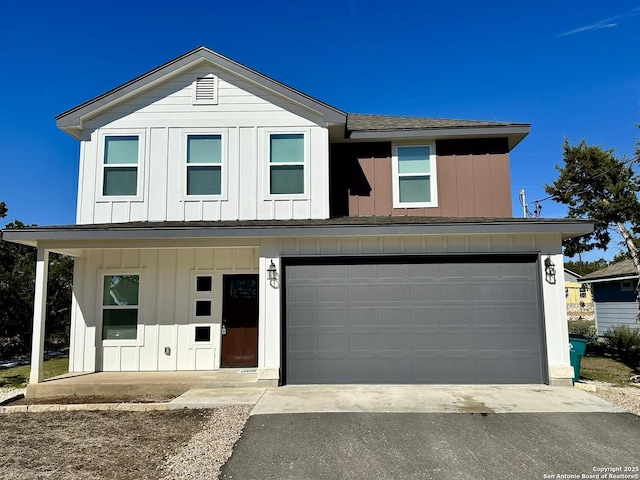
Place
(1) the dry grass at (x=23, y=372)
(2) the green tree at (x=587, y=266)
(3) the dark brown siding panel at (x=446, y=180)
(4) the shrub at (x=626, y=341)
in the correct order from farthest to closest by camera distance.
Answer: (2) the green tree at (x=587, y=266) < (4) the shrub at (x=626, y=341) < (3) the dark brown siding panel at (x=446, y=180) < (1) the dry grass at (x=23, y=372)

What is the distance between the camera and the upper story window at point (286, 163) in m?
9.11

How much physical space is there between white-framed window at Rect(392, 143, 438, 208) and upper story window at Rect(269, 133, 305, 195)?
231 cm

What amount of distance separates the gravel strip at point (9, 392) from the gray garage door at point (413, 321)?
16.4 ft

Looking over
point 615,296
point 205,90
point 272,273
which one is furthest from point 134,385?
point 615,296

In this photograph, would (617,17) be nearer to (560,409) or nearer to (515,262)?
(515,262)

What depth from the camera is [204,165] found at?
30.1 ft

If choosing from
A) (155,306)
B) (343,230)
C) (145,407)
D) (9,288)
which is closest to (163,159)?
(155,306)

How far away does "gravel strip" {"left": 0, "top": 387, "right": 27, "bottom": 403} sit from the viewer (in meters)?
7.43

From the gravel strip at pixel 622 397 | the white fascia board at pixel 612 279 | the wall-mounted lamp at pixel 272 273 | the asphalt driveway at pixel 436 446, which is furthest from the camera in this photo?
the white fascia board at pixel 612 279

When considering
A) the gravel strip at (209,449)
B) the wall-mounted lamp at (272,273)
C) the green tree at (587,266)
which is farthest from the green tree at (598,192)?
the green tree at (587,266)

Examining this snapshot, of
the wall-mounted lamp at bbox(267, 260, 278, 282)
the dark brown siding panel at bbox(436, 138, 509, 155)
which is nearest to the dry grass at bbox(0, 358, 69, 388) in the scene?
the wall-mounted lamp at bbox(267, 260, 278, 282)

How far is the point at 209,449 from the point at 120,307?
18.4ft

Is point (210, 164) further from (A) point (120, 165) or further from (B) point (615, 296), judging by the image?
(B) point (615, 296)

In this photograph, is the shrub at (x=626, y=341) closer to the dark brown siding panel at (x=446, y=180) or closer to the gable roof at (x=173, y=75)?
the dark brown siding panel at (x=446, y=180)
